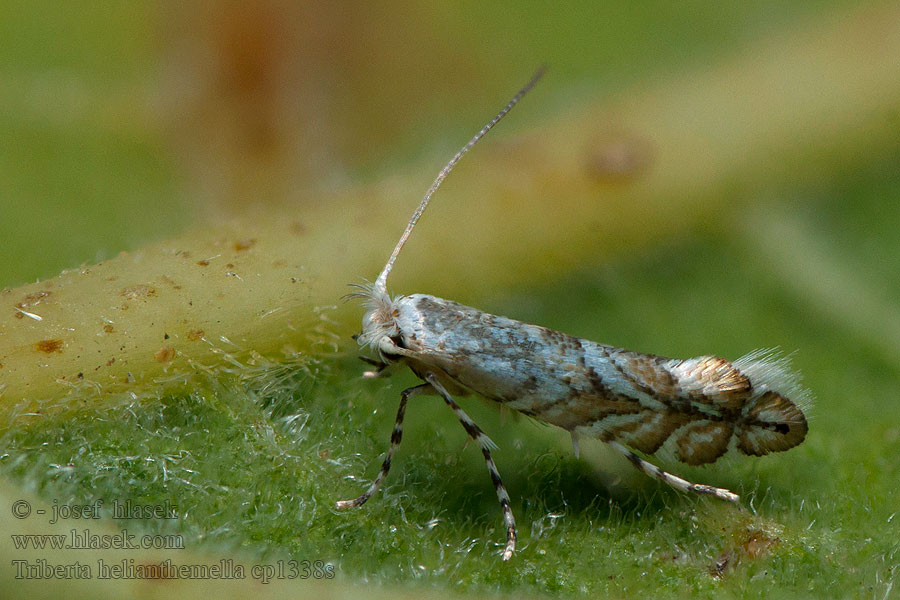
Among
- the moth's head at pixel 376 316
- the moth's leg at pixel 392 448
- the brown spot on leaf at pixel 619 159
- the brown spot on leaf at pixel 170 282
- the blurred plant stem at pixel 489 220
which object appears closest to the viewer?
the moth's leg at pixel 392 448

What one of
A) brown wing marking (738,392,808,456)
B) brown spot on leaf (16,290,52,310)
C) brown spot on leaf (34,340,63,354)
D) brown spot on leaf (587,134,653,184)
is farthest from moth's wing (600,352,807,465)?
brown spot on leaf (16,290,52,310)

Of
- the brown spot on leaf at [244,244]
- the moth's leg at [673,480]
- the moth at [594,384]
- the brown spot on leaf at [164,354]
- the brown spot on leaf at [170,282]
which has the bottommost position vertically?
the moth's leg at [673,480]

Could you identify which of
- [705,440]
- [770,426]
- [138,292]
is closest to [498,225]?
[705,440]

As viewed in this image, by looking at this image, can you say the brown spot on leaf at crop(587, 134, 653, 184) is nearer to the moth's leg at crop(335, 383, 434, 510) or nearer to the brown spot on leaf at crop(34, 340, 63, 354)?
the moth's leg at crop(335, 383, 434, 510)

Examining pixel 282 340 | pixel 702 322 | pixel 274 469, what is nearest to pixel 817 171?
pixel 702 322

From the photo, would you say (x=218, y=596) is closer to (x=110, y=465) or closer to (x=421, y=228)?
(x=110, y=465)

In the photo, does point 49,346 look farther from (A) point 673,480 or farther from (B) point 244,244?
(A) point 673,480

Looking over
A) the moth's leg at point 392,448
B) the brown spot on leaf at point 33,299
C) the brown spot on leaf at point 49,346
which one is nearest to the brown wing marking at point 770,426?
the moth's leg at point 392,448

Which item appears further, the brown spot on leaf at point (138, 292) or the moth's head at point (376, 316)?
the moth's head at point (376, 316)

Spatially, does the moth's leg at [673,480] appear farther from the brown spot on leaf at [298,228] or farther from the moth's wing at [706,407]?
the brown spot on leaf at [298,228]
